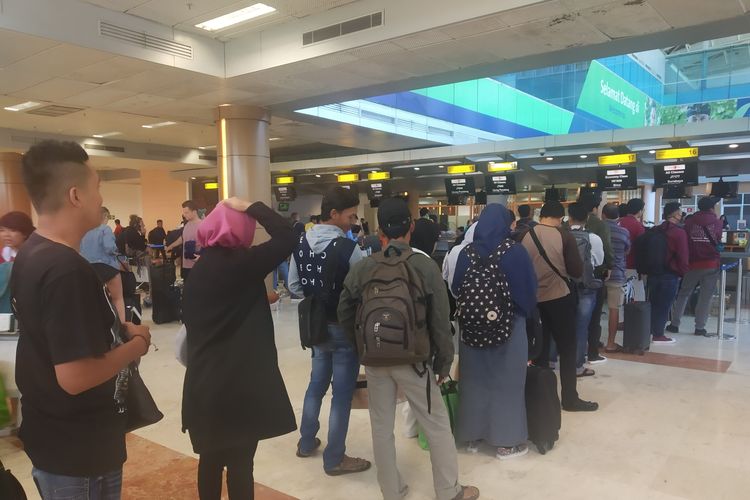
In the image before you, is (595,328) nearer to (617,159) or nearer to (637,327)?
(637,327)

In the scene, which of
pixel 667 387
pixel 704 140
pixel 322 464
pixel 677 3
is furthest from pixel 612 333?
pixel 704 140

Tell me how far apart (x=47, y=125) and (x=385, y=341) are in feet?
41.6

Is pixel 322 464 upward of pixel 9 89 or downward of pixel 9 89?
downward

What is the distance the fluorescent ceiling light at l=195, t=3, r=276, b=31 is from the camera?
603cm

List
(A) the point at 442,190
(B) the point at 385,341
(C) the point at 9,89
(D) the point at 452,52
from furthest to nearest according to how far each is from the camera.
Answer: (A) the point at 442,190
(C) the point at 9,89
(D) the point at 452,52
(B) the point at 385,341

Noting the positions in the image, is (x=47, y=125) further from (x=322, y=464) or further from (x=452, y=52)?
(x=322, y=464)

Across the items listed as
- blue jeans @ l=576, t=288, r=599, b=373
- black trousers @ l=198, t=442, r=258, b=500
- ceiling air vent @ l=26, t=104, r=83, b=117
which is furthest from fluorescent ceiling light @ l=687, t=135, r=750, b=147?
ceiling air vent @ l=26, t=104, r=83, b=117

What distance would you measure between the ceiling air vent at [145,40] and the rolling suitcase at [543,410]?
5.71m

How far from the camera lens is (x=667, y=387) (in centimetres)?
481

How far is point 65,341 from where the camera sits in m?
1.40

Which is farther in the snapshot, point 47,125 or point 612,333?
point 47,125

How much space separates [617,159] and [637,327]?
8219mm

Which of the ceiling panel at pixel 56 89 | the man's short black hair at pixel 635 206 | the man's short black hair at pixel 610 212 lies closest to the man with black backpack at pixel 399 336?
the man's short black hair at pixel 610 212

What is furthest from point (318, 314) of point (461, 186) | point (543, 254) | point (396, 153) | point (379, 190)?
point (379, 190)
